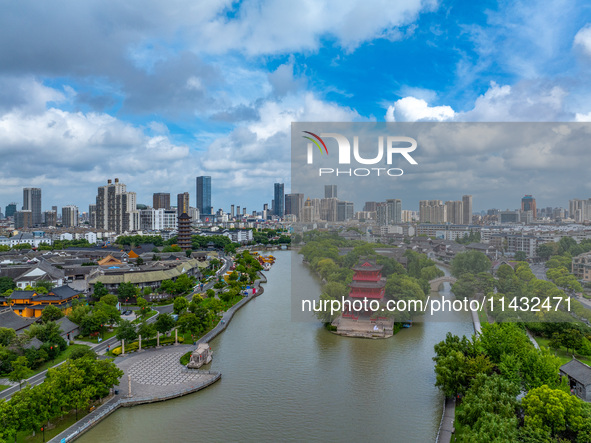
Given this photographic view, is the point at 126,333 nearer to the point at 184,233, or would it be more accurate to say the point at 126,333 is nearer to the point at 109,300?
the point at 109,300

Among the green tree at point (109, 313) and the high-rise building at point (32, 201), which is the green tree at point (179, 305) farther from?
the high-rise building at point (32, 201)

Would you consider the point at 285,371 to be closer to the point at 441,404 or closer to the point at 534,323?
the point at 441,404

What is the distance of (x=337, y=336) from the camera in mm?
12938

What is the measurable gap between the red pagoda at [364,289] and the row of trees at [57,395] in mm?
7968

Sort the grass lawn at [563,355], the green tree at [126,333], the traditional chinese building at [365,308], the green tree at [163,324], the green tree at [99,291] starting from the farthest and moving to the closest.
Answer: the green tree at [99,291]
the traditional chinese building at [365,308]
the green tree at [163,324]
the green tree at [126,333]
the grass lawn at [563,355]

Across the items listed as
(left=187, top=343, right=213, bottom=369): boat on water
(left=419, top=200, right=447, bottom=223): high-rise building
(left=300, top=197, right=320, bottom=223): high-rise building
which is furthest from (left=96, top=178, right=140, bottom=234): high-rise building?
(left=187, top=343, right=213, bottom=369): boat on water

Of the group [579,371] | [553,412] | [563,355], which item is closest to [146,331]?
[553,412]

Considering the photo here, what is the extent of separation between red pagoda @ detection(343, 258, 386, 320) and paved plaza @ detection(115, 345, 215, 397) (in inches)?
222

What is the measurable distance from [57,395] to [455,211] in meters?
19.7

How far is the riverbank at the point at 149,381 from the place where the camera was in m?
7.54

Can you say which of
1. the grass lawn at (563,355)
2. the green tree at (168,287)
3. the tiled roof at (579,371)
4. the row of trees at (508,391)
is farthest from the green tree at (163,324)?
the grass lawn at (563,355)

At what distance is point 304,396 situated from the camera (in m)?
8.64

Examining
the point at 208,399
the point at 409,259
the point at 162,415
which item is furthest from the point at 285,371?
the point at 409,259

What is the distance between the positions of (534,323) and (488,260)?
637 centimetres
